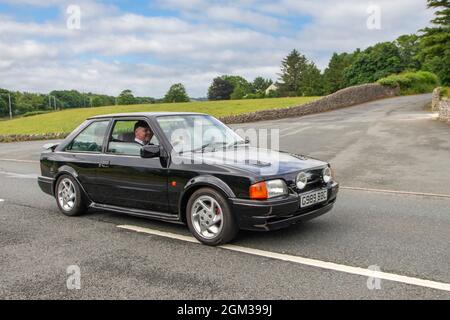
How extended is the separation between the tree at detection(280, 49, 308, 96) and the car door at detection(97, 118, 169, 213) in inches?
4049

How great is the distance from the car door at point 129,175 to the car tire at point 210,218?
1.53 feet

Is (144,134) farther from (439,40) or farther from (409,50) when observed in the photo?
(409,50)

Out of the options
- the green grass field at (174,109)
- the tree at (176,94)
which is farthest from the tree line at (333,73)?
the green grass field at (174,109)

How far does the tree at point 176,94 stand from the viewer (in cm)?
12175

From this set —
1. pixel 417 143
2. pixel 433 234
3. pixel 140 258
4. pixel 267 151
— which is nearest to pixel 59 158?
pixel 140 258

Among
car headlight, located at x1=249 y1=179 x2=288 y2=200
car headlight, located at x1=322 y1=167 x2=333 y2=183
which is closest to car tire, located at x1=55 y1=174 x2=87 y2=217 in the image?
car headlight, located at x1=249 y1=179 x2=288 y2=200

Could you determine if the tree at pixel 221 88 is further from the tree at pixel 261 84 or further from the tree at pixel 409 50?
the tree at pixel 409 50

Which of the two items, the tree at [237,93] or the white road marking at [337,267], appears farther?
the tree at [237,93]

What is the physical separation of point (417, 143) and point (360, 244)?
10.7 m

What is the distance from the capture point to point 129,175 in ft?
18.7

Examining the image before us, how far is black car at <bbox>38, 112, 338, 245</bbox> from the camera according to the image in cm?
472

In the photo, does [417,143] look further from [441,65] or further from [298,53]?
[298,53]

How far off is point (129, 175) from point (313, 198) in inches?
95.2

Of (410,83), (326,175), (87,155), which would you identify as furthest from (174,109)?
(326,175)
